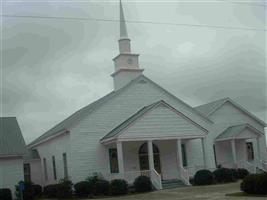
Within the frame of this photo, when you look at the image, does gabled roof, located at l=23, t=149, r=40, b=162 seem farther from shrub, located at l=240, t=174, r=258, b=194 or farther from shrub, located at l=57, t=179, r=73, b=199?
shrub, located at l=240, t=174, r=258, b=194

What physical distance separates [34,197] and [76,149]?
4391 millimetres

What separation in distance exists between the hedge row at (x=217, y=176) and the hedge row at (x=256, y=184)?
11.3 m

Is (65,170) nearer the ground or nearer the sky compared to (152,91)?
nearer the ground

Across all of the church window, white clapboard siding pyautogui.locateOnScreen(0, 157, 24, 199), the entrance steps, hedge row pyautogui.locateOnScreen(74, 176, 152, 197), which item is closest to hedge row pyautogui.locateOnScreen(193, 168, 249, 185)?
the entrance steps

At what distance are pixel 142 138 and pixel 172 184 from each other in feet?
13.1

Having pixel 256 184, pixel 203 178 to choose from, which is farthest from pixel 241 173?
pixel 256 184

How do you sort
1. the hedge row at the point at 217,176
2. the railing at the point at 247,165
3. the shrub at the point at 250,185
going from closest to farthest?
the shrub at the point at 250,185 → the hedge row at the point at 217,176 → the railing at the point at 247,165

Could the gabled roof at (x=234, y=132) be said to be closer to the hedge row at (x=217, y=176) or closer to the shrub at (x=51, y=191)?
the hedge row at (x=217, y=176)

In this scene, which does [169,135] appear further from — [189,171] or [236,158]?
[236,158]

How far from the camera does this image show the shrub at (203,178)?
3444 centimetres

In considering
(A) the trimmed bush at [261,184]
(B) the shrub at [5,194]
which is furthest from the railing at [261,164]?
(A) the trimmed bush at [261,184]

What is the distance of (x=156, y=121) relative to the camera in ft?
115

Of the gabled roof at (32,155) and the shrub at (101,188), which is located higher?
the gabled roof at (32,155)

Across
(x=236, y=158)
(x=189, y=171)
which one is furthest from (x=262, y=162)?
(x=189, y=171)
